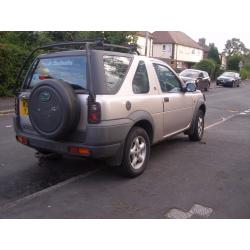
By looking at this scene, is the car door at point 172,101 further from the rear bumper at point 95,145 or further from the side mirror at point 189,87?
the rear bumper at point 95,145

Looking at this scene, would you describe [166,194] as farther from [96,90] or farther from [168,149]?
[168,149]

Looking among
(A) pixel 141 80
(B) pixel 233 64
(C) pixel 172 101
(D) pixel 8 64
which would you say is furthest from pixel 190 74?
(B) pixel 233 64

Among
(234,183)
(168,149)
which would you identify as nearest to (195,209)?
(234,183)

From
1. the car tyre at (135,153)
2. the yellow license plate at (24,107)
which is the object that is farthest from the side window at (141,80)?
the yellow license plate at (24,107)

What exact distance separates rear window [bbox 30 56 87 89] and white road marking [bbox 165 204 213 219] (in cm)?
189

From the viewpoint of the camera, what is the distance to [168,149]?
A: 7031mm

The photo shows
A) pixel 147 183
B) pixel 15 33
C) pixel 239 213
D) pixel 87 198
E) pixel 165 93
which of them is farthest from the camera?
pixel 15 33

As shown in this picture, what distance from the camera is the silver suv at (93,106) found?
14.6 ft

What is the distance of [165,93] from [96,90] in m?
1.85

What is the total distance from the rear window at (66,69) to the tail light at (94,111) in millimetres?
297

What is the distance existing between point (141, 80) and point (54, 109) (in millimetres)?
1511

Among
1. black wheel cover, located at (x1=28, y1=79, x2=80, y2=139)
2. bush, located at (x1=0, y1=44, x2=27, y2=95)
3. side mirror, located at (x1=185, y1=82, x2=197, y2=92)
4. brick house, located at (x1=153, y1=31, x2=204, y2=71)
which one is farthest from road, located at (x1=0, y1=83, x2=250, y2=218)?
brick house, located at (x1=153, y1=31, x2=204, y2=71)

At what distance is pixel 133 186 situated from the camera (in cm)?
483

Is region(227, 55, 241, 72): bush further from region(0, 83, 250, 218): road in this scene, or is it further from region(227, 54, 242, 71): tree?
region(0, 83, 250, 218): road
